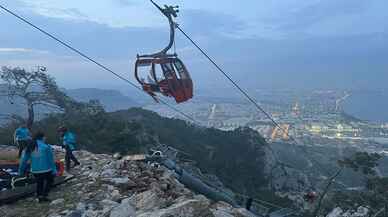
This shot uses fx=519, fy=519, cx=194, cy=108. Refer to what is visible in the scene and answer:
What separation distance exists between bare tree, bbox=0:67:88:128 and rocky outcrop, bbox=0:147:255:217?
770 inches

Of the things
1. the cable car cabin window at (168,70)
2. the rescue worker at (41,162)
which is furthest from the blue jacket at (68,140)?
the cable car cabin window at (168,70)

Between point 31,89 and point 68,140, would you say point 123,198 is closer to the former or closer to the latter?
point 68,140

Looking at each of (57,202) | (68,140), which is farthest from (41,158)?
(68,140)

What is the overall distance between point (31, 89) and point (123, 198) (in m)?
26.1

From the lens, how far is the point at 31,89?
3597 centimetres

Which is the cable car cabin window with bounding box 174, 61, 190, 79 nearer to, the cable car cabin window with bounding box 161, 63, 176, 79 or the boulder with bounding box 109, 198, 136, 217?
the cable car cabin window with bounding box 161, 63, 176, 79

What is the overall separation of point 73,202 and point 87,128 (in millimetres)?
27261

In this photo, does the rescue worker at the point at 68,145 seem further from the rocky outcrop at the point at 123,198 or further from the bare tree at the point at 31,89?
the bare tree at the point at 31,89

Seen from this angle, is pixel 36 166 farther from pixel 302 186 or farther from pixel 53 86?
pixel 302 186

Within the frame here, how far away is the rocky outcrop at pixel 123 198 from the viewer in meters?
10.5

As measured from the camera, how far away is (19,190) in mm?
12453

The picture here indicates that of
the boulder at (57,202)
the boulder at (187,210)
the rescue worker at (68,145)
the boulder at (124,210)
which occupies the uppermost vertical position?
the rescue worker at (68,145)

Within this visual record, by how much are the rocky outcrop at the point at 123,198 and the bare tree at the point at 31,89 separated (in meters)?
19.6

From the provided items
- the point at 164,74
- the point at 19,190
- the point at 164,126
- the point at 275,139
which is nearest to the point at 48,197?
the point at 19,190
